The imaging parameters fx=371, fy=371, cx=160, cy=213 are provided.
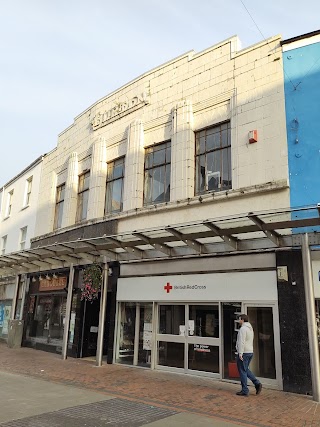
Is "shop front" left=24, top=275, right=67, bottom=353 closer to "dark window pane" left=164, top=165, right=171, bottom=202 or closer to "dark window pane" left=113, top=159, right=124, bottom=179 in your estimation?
"dark window pane" left=113, top=159, right=124, bottom=179

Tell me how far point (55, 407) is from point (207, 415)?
9.01ft

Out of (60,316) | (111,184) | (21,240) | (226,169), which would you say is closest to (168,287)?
(226,169)

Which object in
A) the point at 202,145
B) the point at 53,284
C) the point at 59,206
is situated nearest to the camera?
the point at 202,145

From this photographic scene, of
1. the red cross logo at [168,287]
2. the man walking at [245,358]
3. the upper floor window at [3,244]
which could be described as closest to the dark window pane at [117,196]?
the red cross logo at [168,287]

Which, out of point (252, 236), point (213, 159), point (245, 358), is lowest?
point (245, 358)

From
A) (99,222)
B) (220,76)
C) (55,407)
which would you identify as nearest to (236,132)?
(220,76)

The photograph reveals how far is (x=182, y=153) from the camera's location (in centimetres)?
1217

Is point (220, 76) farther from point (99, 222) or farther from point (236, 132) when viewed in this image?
point (99, 222)

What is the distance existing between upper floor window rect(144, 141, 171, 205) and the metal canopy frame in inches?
86.9

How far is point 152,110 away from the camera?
539 inches

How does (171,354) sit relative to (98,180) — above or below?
below

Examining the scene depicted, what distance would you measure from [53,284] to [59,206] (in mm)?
3871

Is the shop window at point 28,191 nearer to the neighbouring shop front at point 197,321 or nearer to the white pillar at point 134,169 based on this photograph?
the white pillar at point 134,169

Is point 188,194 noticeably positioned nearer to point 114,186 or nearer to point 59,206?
point 114,186
